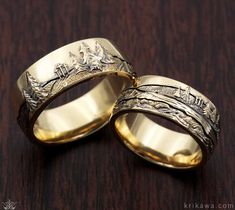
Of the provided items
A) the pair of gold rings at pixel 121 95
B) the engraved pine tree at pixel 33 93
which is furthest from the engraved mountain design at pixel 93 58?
the engraved pine tree at pixel 33 93

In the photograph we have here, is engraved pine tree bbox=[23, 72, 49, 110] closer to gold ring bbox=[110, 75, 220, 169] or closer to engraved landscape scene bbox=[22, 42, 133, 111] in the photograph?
engraved landscape scene bbox=[22, 42, 133, 111]

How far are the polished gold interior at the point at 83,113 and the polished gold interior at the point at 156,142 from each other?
100mm

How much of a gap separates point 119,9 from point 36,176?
65 cm

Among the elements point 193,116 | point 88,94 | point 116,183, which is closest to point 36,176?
→ point 116,183

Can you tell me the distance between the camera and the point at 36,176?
1.53 m

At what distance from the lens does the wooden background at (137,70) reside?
4.92ft

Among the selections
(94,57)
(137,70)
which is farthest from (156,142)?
(94,57)

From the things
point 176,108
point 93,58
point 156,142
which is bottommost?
point 156,142

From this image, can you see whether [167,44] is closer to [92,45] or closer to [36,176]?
[92,45]

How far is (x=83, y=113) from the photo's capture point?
67.6 inches

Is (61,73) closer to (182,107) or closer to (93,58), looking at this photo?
(93,58)

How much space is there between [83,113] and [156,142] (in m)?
0.24

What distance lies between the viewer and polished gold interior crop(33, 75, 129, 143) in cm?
166

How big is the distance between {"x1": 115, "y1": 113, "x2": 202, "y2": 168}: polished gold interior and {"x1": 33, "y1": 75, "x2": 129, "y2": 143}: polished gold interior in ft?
0.33
